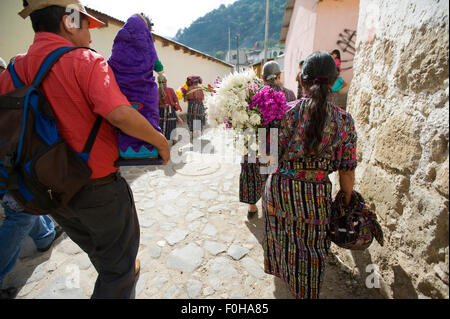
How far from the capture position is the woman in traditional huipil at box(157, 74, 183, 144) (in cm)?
541

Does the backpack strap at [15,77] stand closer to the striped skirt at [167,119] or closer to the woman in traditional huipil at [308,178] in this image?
the woman in traditional huipil at [308,178]

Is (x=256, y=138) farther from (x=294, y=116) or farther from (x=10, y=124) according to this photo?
(x=10, y=124)

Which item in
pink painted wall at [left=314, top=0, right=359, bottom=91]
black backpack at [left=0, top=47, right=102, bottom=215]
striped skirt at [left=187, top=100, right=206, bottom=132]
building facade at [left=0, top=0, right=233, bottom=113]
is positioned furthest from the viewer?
striped skirt at [left=187, top=100, right=206, bottom=132]

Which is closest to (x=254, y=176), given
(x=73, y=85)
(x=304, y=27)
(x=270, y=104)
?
(x=270, y=104)

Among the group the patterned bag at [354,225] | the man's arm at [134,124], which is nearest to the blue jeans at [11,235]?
the man's arm at [134,124]

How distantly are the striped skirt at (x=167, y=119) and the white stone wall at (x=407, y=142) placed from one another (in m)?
4.78

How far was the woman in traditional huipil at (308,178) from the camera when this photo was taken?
56.7 inches

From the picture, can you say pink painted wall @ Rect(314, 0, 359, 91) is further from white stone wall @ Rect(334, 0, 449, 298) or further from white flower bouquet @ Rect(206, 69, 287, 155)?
white flower bouquet @ Rect(206, 69, 287, 155)

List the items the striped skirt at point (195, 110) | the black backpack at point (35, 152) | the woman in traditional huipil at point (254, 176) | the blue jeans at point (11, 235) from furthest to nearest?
1. the striped skirt at point (195, 110)
2. the woman in traditional huipil at point (254, 176)
3. the blue jeans at point (11, 235)
4. the black backpack at point (35, 152)

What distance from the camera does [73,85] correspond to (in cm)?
116

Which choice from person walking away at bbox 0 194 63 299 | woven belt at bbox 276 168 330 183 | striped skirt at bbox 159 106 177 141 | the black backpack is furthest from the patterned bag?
striped skirt at bbox 159 106 177 141

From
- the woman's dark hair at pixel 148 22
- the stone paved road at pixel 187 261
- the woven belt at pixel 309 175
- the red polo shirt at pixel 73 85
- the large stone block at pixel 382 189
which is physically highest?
the woman's dark hair at pixel 148 22

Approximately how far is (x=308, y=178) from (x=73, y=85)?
5.27 ft

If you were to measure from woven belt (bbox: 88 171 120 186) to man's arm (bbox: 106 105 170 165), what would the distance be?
1.22 feet
